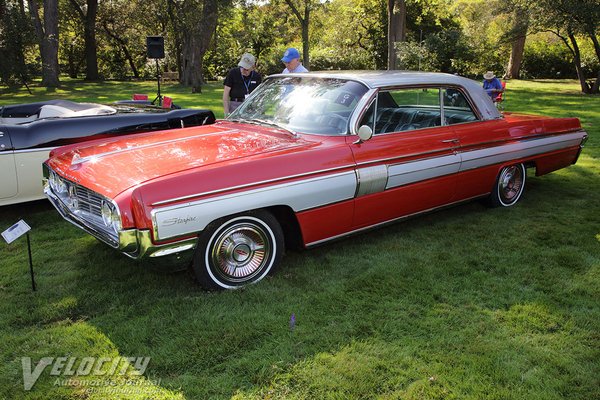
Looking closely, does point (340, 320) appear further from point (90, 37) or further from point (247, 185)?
point (90, 37)

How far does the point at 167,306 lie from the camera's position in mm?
3330

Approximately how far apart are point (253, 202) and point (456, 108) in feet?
8.51

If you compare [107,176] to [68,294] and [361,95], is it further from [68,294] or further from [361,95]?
[361,95]

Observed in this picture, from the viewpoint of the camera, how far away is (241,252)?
3.56m

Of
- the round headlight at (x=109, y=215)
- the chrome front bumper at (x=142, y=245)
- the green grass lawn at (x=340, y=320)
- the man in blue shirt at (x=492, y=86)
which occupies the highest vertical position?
the man in blue shirt at (x=492, y=86)

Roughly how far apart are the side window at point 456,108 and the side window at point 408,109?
0.12m

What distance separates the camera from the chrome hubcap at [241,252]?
3.47m

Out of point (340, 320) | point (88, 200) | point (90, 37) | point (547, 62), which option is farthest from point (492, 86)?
point (90, 37)

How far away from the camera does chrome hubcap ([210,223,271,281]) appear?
3.47m

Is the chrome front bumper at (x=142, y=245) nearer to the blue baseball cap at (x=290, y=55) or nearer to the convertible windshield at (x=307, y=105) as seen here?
the convertible windshield at (x=307, y=105)

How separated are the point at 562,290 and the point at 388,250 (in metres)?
1.35

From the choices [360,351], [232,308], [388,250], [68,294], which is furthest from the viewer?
[388,250]

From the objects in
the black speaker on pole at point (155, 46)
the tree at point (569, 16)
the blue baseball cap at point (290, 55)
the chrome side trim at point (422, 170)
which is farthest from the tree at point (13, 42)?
the chrome side trim at point (422, 170)

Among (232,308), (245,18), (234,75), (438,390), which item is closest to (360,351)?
(438,390)
